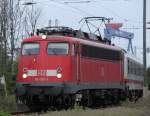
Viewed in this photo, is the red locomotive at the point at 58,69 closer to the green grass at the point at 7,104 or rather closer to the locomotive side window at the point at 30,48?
the locomotive side window at the point at 30,48

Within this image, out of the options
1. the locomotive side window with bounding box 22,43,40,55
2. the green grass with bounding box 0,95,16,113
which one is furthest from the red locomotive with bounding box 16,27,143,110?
the green grass with bounding box 0,95,16,113

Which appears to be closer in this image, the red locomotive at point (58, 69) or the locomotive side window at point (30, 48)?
the red locomotive at point (58, 69)

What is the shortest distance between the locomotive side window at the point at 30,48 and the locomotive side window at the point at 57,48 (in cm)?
55

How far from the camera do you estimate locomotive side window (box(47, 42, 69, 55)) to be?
25016mm

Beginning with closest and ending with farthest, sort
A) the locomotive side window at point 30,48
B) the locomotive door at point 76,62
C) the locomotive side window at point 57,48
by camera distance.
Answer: the locomotive side window at point 57,48, the locomotive door at point 76,62, the locomotive side window at point 30,48

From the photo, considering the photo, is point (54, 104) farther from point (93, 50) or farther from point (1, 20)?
point (1, 20)

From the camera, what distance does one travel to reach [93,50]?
2767 cm

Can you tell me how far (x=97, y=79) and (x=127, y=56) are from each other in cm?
798

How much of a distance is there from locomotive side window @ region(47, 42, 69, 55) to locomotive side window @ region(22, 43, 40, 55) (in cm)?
55

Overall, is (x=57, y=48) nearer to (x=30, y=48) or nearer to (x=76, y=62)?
(x=76, y=62)

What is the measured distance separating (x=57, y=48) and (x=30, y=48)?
4.29ft

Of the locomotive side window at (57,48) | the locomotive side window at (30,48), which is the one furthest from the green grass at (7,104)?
the locomotive side window at (57,48)

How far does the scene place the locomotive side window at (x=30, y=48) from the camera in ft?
83.6

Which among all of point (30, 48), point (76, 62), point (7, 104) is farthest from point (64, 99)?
point (7, 104)
